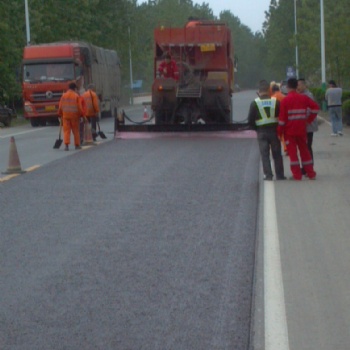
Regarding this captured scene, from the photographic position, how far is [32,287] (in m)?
8.54

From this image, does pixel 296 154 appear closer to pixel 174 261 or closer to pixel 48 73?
pixel 174 261

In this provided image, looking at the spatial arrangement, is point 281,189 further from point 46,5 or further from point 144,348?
point 46,5

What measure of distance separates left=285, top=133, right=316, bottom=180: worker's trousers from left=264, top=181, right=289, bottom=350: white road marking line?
154 inches

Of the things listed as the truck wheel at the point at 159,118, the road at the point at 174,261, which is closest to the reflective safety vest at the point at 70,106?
the truck wheel at the point at 159,118

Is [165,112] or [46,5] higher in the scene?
[46,5]

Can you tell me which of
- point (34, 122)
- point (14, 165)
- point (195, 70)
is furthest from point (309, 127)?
point (34, 122)

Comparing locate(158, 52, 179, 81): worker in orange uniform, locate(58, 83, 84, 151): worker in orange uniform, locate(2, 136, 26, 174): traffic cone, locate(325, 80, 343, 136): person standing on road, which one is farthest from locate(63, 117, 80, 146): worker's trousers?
locate(325, 80, 343, 136): person standing on road

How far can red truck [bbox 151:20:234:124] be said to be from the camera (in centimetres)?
2911

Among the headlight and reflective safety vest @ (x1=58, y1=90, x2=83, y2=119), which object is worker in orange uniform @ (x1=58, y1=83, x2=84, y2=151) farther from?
the headlight

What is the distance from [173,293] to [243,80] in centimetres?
18080

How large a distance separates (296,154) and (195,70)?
548 inches

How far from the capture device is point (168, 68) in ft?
95.7

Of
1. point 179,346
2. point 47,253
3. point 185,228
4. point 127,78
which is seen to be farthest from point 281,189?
point 127,78

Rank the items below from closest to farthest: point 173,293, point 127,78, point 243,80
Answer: point 173,293 → point 127,78 → point 243,80
